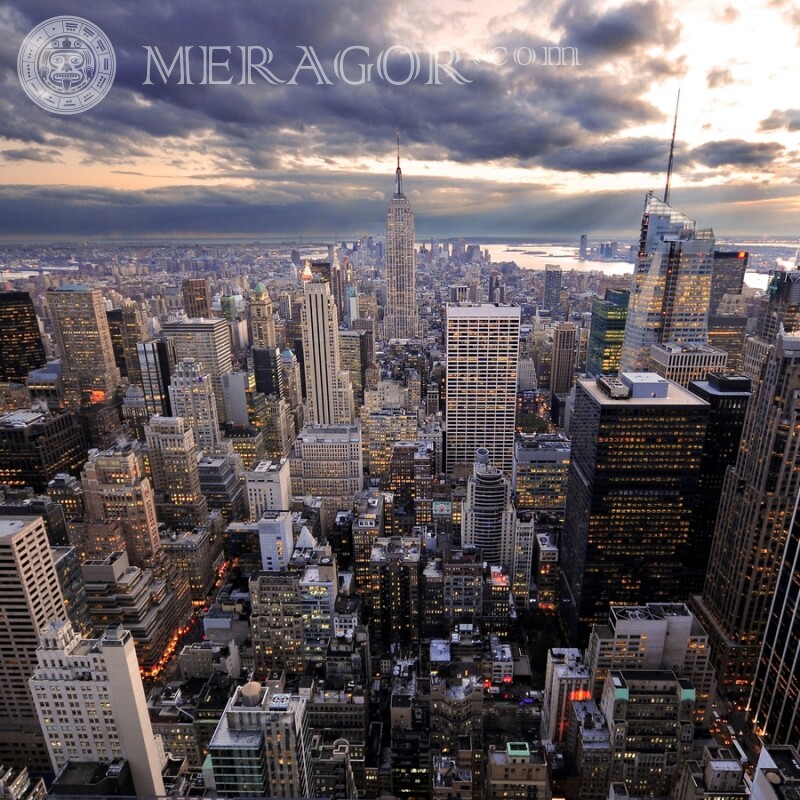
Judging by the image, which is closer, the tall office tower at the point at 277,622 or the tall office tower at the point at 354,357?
the tall office tower at the point at 277,622

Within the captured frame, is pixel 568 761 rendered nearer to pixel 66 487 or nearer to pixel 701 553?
pixel 701 553

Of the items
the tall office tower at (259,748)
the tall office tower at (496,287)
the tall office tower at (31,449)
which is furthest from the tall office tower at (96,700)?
the tall office tower at (496,287)

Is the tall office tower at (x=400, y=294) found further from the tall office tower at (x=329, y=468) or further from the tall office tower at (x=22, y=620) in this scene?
the tall office tower at (x=22, y=620)

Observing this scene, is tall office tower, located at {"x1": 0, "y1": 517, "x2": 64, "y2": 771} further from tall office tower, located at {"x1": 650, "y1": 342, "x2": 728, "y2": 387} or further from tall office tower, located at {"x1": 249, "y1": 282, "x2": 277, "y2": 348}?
tall office tower, located at {"x1": 249, "y1": 282, "x2": 277, "y2": 348}

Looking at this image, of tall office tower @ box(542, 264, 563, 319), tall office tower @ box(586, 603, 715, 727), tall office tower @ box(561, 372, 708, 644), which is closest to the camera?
tall office tower @ box(586, 603, 715, 727)

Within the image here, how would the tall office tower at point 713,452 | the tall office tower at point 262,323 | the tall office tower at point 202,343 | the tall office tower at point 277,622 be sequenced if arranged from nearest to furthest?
the tall office tower at point 277,622 → the tall office tower at point 713,452 → the tall office tower at point 202,343 → the tall office tower at point 262,323

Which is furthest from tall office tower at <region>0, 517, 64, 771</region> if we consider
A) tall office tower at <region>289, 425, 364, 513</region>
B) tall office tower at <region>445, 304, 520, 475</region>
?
tall office tower at <region>445, 304, 520, 475</region>

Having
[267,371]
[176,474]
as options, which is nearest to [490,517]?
[176,474]
